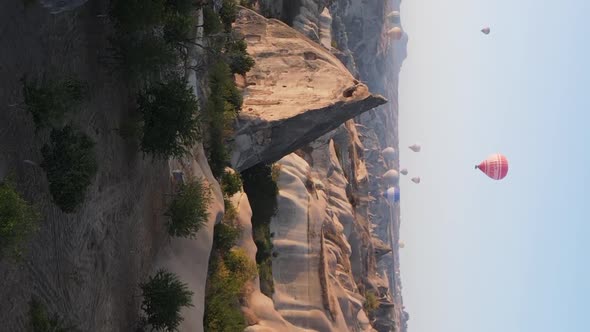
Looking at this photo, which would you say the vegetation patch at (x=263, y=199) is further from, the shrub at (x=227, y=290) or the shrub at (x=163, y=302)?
the shrub at (x=163, y=302)

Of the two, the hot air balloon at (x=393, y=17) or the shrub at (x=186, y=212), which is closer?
the shrub at (x=186, y=212)

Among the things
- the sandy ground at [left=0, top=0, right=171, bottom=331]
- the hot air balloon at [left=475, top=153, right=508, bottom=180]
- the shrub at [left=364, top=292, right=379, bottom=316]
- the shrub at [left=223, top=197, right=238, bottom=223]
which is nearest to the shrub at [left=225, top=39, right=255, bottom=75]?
the shrub at [left=223, top=197, right=238, bottom=223]

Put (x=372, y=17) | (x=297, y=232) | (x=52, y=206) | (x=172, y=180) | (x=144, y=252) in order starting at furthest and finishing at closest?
(x=372, y=17)
(x=297, y=232)
(x=172, y=180)
(x=144, y=252)
(x=52, y=206)

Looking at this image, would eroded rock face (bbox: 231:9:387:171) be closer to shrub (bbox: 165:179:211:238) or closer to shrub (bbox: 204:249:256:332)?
shrub (bbox: 204:249:256:332)

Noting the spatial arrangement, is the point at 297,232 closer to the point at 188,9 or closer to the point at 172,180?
the point at 172,180

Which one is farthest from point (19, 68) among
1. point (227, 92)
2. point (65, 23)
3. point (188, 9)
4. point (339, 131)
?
point (339, 131)

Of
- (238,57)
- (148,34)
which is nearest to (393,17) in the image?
(238,57)

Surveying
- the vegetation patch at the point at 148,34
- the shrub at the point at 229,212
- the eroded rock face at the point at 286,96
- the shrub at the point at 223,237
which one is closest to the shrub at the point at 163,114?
the vegetation patch at the point at 148,34
